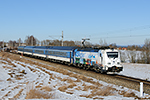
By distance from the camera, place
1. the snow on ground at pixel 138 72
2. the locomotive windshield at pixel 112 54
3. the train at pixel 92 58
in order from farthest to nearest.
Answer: the snow on ground at pixel 138 72 < the locomotive windshield at pixel 112 54 < the train at pixel 92 58

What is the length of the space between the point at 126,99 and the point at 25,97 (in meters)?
5.92

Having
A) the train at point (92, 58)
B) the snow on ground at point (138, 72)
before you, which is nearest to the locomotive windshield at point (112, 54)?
the train at point (92, 58)

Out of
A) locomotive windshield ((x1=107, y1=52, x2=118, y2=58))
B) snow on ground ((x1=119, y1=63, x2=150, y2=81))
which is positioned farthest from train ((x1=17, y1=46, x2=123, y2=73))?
snow on ground ((x1=119, y1=63, x2=150, y2=81))

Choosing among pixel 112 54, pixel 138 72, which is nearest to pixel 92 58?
pixel 112 54

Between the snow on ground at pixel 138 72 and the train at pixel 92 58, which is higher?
the train at pixel 92 58

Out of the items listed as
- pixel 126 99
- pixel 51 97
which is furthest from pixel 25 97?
pixel 126 99

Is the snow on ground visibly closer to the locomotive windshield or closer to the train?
the train

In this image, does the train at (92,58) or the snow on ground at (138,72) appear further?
the snow on ground at (138,72)

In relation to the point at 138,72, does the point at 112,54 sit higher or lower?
higher

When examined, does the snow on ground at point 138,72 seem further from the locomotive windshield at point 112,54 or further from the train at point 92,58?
the locomotive windshield at point 112,54

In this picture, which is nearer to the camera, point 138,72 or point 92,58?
point 92,58

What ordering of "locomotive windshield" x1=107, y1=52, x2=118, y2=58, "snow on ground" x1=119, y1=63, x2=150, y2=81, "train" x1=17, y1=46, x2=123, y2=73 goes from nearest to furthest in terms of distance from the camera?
"train" x1=17, y1=46, x2=123, y2=73 → "locomotive windshield" x1=107, y1=52, x2=118, y2=58 → "snow on ground" x1=119, y1=63, x2=150, y2=81

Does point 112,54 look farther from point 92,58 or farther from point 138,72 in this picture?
point 138,72

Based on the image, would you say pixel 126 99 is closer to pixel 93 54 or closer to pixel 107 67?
pixel 107 67
